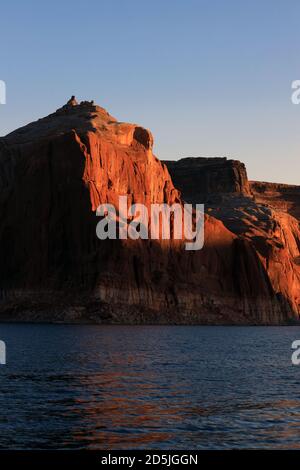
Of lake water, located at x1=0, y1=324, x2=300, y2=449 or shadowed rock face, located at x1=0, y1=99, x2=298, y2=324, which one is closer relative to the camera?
lake water, located at x1=0, y1=324, x2=300, y2=449

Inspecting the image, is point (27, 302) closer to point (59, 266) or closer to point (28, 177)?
point (59, 266)

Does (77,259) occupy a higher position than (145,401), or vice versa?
(77,259)

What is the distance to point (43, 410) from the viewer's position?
4628 cm

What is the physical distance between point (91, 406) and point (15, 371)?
22.0 meters

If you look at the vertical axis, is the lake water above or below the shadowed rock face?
below

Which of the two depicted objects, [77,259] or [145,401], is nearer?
[145,401]

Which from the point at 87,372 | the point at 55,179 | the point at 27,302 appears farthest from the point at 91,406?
the point at 55,179

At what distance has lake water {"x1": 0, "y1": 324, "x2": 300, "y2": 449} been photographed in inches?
1528

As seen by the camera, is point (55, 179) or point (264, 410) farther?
point (55, 179)

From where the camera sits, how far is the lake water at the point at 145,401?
38812 mm

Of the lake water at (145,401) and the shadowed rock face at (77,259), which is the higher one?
the shadowed rock face at (77,259)

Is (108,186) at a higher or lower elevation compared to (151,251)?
higher

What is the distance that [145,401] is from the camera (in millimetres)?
50469

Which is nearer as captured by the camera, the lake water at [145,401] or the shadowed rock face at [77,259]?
the lake water at [145,401]
